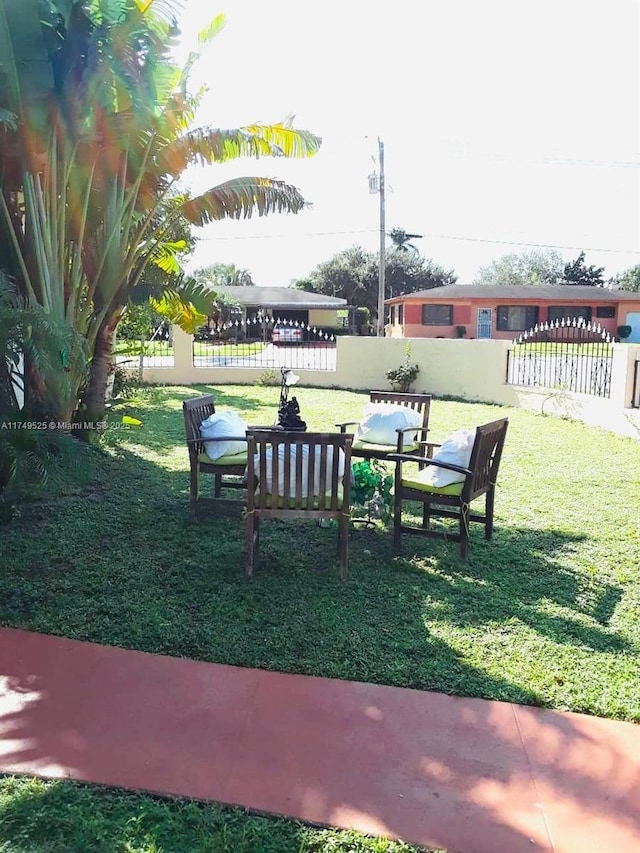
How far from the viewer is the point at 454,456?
192 inches

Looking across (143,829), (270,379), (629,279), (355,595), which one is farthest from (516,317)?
(143,829)

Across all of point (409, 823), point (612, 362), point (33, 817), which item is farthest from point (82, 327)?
point (612, 362)

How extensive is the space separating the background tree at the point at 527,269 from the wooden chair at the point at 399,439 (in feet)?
190

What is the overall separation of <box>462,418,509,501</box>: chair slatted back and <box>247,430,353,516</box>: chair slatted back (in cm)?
93

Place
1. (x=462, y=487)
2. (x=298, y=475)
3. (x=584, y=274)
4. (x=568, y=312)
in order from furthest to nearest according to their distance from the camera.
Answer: (x=584, y=274)
(x=568, y=312)
(x=462, y=487)
(x=298, y=475)

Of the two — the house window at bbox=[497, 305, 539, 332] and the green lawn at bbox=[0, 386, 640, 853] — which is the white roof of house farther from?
the green lawn at bbox=[0, 386, 640, 853]

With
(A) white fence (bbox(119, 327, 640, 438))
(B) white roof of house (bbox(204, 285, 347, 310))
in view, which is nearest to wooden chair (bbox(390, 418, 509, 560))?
(A) white fence (bbox(119, 327, 640, 438))

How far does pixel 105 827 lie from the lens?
225 cm

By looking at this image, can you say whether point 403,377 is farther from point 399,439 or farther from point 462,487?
point 462,487

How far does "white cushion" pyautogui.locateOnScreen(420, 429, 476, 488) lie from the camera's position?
15.9 ft

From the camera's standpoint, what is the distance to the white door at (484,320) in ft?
116

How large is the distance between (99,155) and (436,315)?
30.0 meters

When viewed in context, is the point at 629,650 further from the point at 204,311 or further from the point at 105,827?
the point at 204,311

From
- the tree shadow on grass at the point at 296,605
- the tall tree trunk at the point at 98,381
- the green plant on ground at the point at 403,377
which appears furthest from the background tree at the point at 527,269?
the tree shadow on grass at the point at 296,605
